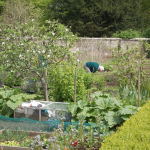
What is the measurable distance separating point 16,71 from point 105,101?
307cm

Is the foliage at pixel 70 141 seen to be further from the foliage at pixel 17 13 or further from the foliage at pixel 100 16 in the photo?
the foliage at pixel 100 16

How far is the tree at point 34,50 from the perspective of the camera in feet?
34.1

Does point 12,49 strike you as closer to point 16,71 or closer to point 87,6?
point 16,71

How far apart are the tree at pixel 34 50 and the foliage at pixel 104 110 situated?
2.16m

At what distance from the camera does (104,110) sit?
8.23 metres

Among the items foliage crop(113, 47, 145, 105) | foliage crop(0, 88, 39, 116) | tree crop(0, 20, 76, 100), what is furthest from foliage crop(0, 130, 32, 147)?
foliage crop(113, 47, 145, 105)

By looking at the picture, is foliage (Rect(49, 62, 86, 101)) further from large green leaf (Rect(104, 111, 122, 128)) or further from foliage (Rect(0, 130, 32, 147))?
foliage (Rect(0, 130, 32, 147))

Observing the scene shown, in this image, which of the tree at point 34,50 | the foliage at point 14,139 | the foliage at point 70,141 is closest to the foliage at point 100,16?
the tree at point 34,50

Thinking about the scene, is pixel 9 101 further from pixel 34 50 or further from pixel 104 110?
pixel 104 110

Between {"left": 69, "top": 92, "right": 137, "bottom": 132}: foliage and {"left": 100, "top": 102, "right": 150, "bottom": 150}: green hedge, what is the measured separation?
1147mm

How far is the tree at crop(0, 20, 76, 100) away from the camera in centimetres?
1040

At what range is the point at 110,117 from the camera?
786 centimetres

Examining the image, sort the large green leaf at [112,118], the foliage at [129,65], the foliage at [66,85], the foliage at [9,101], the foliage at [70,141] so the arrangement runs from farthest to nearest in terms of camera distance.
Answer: the foliage at [129,65]
the foliage at [66,85]
the foliage at [9,101]
the large green leaf at [112,118]
the foliage at [70,141]

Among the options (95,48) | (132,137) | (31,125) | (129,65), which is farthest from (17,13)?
(132,137)
